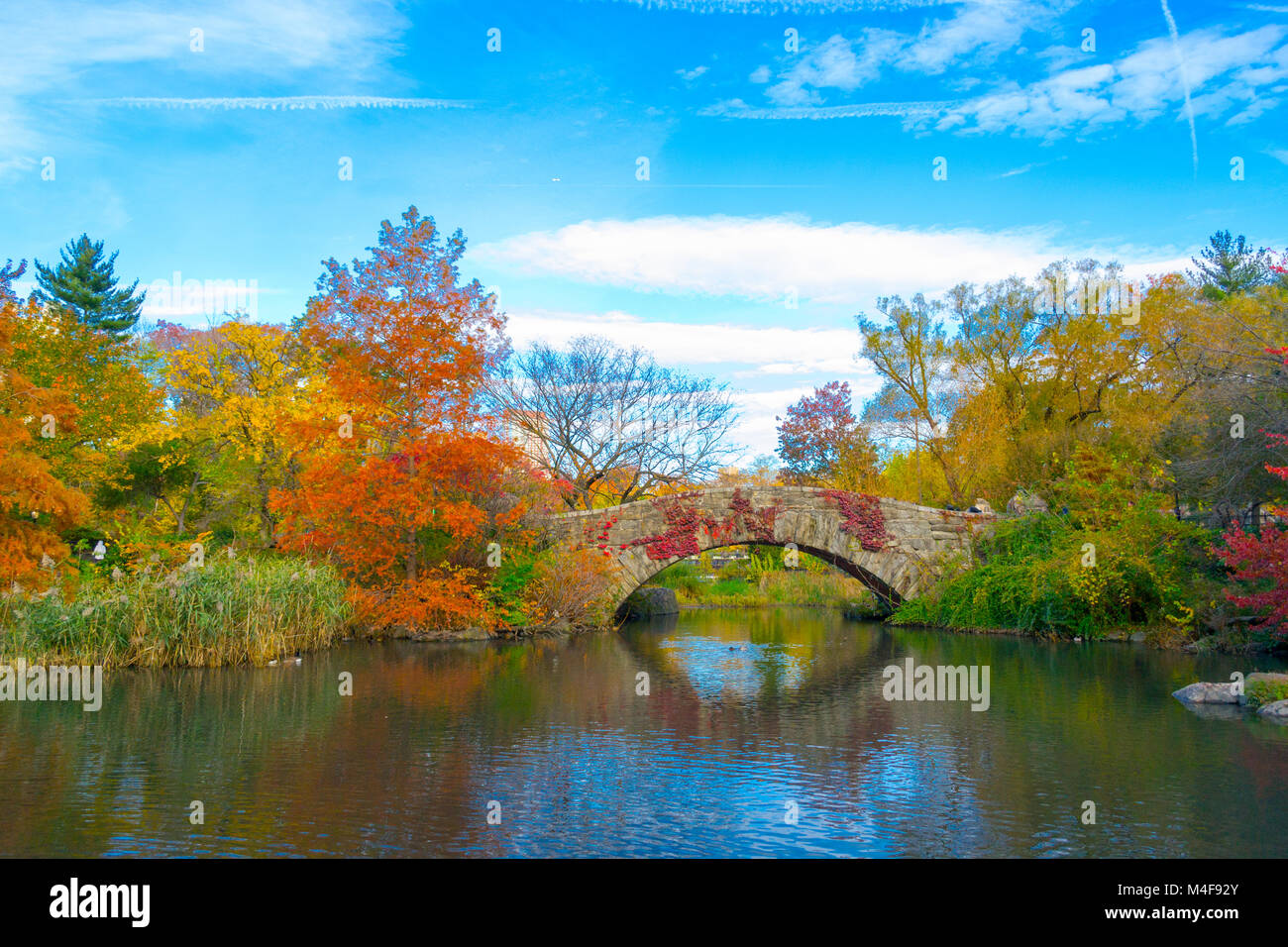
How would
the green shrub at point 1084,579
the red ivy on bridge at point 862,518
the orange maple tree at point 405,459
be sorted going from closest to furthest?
the green shrub at point 1084,579 < the orange maple tree at point 405,459 < the red ivy on bridge at point 862,518

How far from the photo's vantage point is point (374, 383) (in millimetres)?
18453

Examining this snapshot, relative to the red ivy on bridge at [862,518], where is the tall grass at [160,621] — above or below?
below

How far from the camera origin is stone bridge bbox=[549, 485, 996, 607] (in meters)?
20.7

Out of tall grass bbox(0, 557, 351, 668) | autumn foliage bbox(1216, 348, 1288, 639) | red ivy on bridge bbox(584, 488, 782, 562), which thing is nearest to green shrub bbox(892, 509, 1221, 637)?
autumn foliage bbox(1216, 348, 1288, 639)

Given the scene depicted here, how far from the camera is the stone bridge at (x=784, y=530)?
67.8ft

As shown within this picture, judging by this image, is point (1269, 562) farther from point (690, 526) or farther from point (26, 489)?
point (26, 489)

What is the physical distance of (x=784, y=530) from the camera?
21.4 meters

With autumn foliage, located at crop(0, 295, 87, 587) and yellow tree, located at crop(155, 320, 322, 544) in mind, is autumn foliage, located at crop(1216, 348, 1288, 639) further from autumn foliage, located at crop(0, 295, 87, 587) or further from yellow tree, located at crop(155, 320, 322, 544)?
yellow tree, located at crop(155, 320, 322, 544)

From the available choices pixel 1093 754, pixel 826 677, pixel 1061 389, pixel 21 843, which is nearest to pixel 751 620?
pixel 1061 389

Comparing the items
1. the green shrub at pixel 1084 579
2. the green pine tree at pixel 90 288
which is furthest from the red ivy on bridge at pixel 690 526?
the green pine tree at pixel 90 288

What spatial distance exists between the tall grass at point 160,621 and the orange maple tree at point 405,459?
3422mm

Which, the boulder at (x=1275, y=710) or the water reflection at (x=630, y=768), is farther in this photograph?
the boulder at (x=1275, y=710)

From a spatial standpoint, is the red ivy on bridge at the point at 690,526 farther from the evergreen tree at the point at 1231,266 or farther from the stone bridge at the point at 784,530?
the evergreen tree at the point at 1231,266
